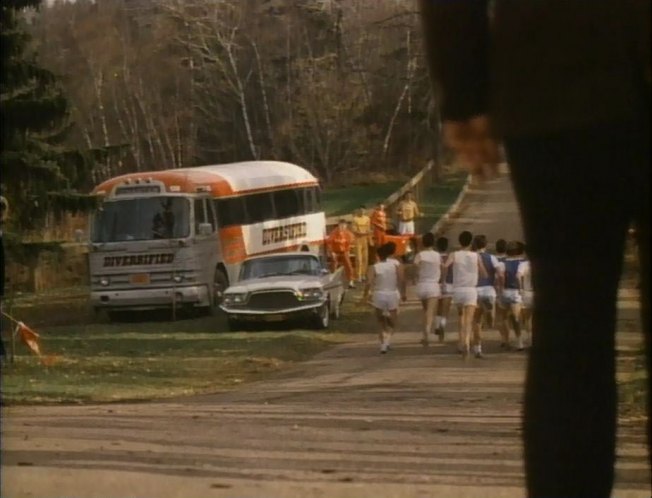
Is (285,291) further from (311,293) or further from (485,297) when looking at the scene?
(485,297)

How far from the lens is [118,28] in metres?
5.26

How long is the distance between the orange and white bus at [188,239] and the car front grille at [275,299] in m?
0.42

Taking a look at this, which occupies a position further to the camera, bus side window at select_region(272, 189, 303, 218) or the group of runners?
the group of runners

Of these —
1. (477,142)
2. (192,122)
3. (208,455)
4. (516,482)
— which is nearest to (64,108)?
(192,122)

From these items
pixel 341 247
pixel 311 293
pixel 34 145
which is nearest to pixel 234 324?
pixel 311 293

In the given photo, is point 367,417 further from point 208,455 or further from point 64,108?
point 64,108

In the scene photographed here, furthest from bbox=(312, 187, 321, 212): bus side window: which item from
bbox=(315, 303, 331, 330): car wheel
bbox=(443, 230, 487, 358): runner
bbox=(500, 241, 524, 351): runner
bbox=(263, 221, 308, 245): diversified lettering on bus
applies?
bbox=(315, 303, 331, 330): car wheel

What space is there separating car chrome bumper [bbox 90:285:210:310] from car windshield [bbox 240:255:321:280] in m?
0.52

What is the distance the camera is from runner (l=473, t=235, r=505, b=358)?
33.8 feet

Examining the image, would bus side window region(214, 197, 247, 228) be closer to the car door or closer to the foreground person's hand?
the car door

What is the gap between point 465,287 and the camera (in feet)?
38.4

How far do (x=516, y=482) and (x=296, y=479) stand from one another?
0.60 meters

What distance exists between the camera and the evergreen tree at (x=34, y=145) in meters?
6.43

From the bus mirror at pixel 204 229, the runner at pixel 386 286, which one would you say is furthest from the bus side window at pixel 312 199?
the bus mirror at pixel 204 229
